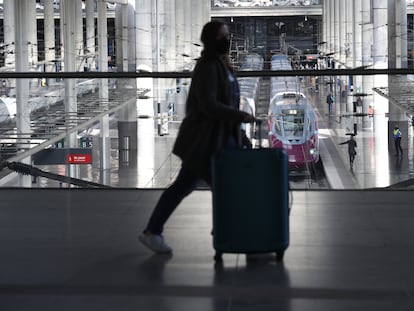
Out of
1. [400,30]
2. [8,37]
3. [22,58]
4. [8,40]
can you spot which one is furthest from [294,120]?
[8,37]

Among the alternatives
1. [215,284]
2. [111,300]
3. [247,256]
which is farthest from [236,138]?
[111,300]

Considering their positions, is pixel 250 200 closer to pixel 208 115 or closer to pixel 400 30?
pixel 208 115

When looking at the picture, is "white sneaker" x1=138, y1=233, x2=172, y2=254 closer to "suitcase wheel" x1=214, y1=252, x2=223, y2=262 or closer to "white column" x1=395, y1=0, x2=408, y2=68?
"suitcase wheel" x1=214, y1=252, x2=223, y2=262

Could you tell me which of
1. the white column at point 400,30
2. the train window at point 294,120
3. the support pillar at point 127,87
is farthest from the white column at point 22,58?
the white column at point 400,30

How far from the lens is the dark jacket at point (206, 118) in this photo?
15.6ft

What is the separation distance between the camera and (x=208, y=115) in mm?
4770

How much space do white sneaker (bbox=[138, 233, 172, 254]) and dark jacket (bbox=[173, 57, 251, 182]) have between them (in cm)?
38

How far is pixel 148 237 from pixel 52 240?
2.12ft

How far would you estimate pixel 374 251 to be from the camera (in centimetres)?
509

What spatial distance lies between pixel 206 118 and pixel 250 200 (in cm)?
46

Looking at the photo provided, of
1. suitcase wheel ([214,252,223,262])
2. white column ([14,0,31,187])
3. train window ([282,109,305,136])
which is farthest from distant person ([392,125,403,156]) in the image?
suitcase wheel ([214,252,223,262])

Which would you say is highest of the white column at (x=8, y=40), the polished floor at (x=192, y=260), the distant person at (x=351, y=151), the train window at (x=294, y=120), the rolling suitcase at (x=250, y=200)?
the white column at (x=8, y=40)

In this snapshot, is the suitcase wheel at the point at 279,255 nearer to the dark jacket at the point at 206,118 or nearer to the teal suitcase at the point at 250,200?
the teal suitcase at the point at 250,200

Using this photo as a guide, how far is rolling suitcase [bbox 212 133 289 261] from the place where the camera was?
4680 mm
